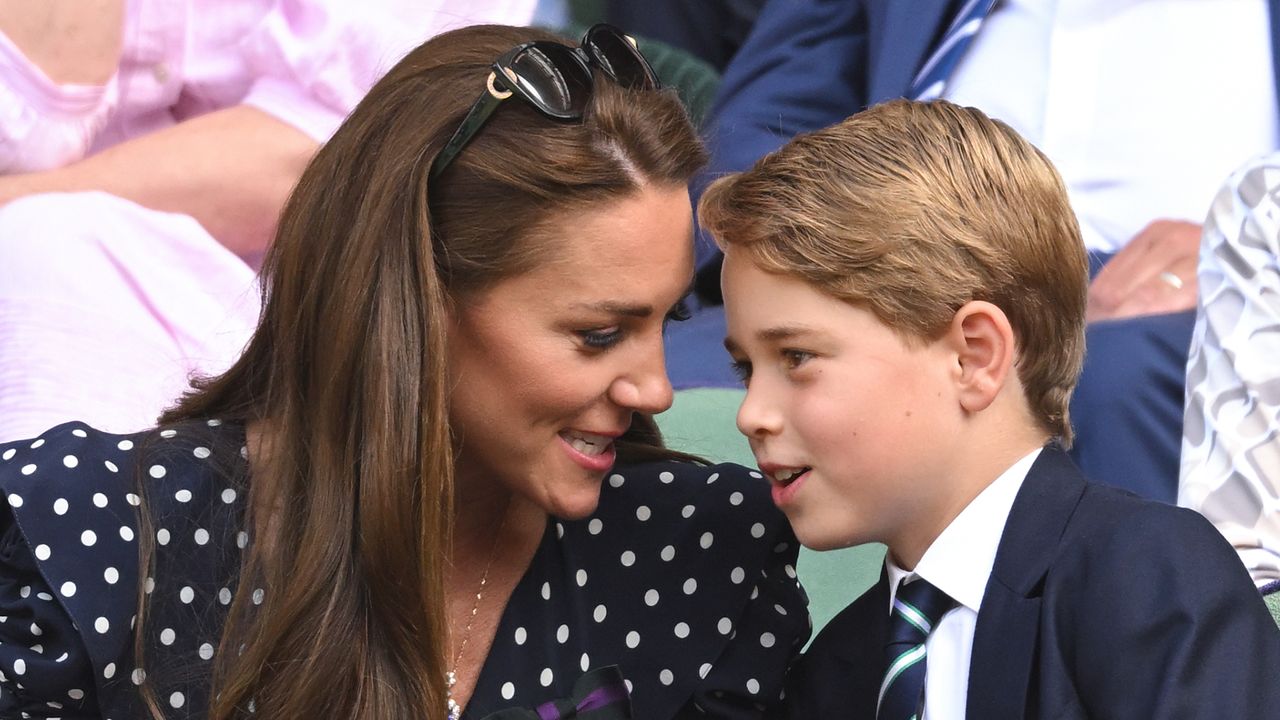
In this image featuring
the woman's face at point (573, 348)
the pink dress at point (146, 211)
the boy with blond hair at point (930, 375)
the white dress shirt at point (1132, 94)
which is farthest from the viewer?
the white dress shirt at point (1132, 94)

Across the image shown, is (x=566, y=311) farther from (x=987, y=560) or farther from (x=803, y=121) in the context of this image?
(x=803, y=121)

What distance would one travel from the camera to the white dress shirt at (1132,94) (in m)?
2.16

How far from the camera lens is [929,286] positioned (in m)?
1.29

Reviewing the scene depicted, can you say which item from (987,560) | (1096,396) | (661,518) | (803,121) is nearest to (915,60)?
(803,121)

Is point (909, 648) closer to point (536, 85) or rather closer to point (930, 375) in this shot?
point (930, 375)

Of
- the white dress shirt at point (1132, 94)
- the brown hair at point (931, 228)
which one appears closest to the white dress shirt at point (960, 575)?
the brown hair at point (931, 228)

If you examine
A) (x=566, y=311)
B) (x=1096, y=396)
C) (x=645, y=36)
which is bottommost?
(x=1096, y=396)

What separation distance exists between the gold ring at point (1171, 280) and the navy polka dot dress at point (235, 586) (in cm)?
81

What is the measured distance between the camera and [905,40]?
90.5 inches

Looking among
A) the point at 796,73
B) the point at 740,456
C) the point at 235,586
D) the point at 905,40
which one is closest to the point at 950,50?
the point at 905,40

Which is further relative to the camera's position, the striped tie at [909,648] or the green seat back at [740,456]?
the green seat back at [740,456]

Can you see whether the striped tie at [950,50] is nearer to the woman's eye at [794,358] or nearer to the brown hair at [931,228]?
the brown hair at [931,228]

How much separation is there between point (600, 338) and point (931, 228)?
32 cm

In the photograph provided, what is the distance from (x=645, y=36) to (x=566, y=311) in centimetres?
114
